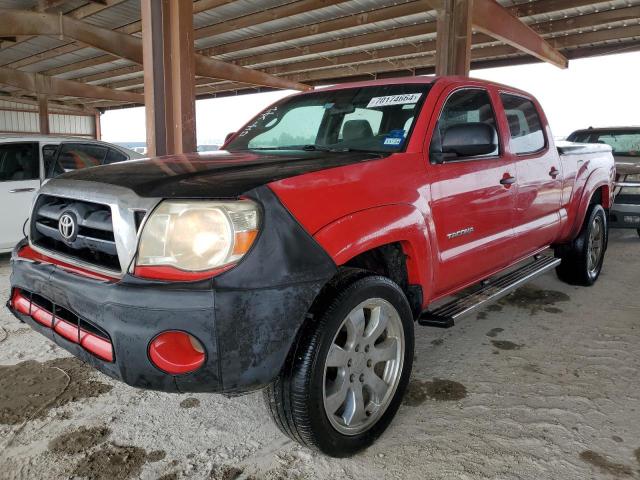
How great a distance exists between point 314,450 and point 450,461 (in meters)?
0.58

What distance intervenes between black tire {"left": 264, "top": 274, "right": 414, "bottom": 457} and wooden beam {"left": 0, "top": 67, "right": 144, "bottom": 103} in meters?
20.0

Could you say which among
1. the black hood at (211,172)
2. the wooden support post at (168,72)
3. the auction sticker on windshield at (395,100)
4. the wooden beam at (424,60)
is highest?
the wooden beam at (424,60)

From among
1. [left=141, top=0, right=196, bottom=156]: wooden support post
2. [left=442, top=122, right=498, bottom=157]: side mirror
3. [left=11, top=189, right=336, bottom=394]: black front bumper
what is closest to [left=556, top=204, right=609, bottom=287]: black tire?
[left=442, top=122, right=498, bottom=157]: side mirror

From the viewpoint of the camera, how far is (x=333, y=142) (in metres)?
2.93

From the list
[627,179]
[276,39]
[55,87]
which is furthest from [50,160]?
[55,87]

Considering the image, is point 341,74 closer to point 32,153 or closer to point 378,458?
point 32,153

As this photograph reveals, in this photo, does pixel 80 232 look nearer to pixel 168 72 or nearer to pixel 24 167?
pixel 24 167

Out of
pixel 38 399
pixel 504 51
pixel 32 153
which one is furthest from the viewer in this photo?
pixel 504 51

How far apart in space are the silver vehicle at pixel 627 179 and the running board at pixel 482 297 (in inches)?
129

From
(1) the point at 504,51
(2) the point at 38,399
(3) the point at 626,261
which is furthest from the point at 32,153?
(1) the point at 504,51

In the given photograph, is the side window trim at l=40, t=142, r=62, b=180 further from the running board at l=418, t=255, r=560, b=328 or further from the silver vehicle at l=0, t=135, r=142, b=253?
the running board at l=418, t=255, r=560, b=328

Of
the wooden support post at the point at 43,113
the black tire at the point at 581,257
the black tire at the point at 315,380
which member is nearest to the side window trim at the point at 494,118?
the black tire at the point at 315,380

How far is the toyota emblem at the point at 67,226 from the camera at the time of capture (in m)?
2.08

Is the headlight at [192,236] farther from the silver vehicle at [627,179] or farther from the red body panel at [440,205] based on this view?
the silver vehicle at [627,179]
